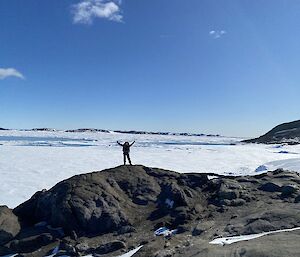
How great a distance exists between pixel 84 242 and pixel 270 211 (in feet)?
15.3

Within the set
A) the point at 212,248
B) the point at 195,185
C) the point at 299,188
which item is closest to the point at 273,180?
the point at 299,188

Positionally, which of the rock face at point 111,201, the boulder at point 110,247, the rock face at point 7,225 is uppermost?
the rock face at point 111,201

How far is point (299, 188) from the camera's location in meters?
11.7

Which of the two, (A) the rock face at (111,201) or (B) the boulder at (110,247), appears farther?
(A) the rock face at (111,201)

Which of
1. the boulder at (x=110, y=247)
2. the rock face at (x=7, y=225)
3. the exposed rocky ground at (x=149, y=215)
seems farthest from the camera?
the rock face at (x=7, y=225)

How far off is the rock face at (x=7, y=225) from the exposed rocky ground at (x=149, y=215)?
0.02 metres

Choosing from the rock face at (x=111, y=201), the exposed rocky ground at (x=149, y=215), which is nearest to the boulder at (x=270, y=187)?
the exposed rocky ground at (x=149, y=215)

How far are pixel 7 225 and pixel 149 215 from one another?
3846 millimetres

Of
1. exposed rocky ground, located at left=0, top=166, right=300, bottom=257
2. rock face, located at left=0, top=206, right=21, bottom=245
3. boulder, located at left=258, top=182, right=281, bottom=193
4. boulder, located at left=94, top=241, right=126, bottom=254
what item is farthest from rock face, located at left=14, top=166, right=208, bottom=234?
boulder, located at left=258, top=182, right=281, bottom=193

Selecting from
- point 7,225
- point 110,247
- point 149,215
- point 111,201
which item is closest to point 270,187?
point 149,215

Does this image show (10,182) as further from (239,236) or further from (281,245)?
(281,245)

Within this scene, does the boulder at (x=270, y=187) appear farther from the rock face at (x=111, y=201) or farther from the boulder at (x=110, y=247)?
the boulder at (x=110, y=247)

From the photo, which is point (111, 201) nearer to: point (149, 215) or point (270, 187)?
point (149, 215)

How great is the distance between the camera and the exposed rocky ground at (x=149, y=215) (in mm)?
8422
